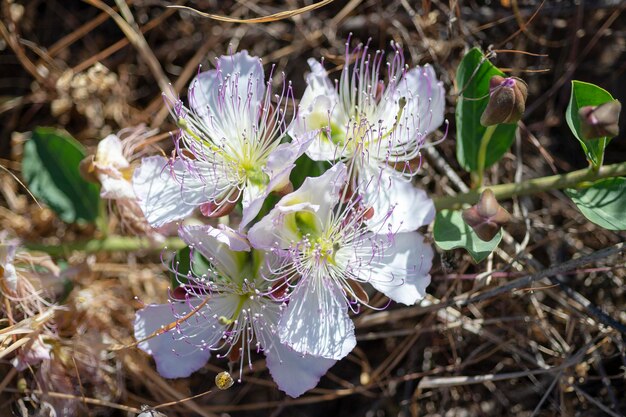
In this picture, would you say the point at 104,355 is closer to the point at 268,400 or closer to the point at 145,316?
the point at 145,316

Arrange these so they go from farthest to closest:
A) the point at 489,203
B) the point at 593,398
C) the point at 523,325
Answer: the point at 523,325, the point at 593,398, the point at 489,203

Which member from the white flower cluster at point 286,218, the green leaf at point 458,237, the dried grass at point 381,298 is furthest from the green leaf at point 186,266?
the green leaf at point 458,237

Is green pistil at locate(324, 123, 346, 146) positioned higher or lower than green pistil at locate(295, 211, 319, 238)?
higher

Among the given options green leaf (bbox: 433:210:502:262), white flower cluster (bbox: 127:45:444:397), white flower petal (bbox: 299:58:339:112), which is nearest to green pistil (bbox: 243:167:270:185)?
white flower cluster (bbox: 127:45:444:397)

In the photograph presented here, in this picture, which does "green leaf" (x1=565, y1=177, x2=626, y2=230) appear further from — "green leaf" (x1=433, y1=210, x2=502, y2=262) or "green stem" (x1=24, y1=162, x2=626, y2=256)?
"green leaf" (x1=433, y1=210, x2=502, y2=262)

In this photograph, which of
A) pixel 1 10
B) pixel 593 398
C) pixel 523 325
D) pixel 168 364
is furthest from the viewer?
pixel 1 10

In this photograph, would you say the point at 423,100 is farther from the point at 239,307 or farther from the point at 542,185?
the point at 239,307

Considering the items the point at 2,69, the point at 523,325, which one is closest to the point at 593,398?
the point at 523,325
